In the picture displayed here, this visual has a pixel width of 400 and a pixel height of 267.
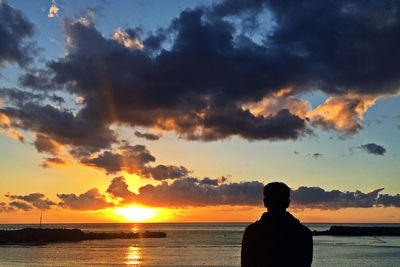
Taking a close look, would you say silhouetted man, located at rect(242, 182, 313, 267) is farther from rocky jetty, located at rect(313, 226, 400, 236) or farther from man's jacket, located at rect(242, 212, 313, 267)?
rocky jetty, located at rect(313, 226, 400, 236)

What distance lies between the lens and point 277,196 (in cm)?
473

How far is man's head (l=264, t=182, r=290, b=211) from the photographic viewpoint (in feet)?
15.5

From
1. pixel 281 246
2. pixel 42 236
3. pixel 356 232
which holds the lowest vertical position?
pixel 42 236

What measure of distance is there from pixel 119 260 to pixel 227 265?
753 inches

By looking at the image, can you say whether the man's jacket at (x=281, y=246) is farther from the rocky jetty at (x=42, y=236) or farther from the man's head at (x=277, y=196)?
the rocky jetty at (x=42, y=236)

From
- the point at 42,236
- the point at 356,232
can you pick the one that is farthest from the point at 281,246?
the point at 356,232

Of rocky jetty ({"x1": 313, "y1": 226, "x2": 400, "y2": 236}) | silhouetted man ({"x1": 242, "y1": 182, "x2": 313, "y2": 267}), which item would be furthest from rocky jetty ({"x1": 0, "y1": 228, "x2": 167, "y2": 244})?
silhouetted man ({"x1": 242, "y1": 182, "x2": 313, "y2": 267})

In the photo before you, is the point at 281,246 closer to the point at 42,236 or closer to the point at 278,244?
the point at 278,244

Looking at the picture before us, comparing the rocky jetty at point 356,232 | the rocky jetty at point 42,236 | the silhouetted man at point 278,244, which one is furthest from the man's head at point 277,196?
the rocky jetty at point 356,232

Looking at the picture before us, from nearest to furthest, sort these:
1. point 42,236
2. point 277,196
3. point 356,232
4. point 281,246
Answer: point 281,246 < point 277,196 < point 42,236 < point 356,232

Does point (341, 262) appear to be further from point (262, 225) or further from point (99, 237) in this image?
point (99, 237)

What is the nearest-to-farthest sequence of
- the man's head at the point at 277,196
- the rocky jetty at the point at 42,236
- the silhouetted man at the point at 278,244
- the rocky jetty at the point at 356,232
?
the silhouetted man at the point at 278,244, the man's head at the point at 277,196, the rocky jetty at the point at 42,236, the rocky jetty at the point at 356,232

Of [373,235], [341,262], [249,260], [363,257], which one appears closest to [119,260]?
[341,262]

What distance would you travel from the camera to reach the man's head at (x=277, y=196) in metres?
4.72
